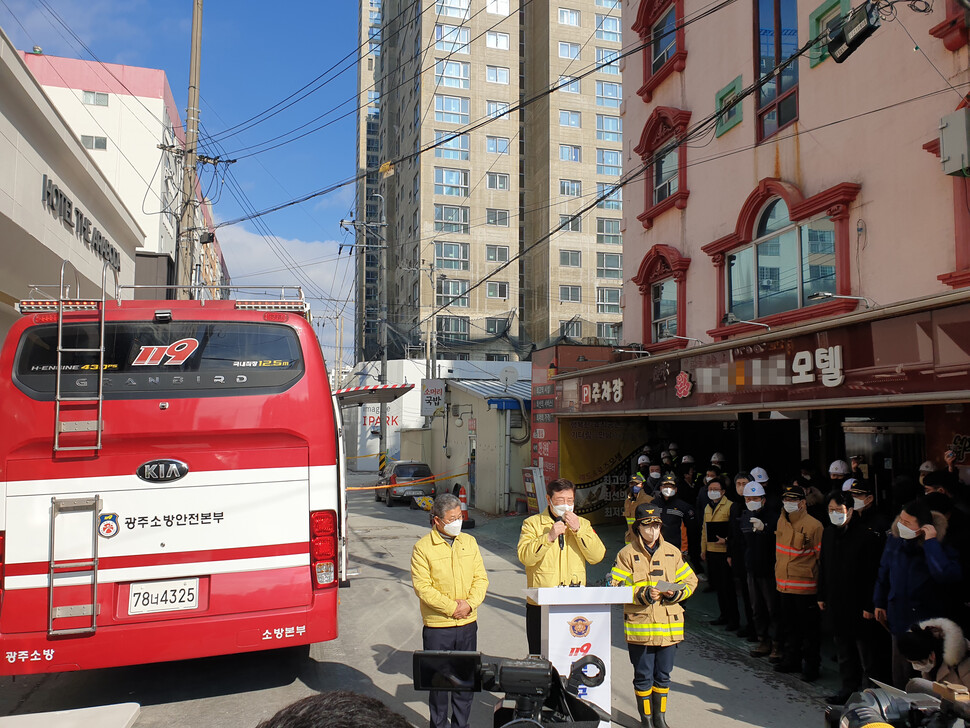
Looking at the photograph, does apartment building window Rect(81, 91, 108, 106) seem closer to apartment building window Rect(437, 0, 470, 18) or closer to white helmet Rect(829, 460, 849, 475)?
apartment building window Rect(437, 0, 470, 18)

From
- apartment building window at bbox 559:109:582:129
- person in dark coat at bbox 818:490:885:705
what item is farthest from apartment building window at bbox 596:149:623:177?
person in dark coat at bbox 818:490:885:705

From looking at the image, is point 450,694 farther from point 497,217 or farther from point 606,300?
point 606,300

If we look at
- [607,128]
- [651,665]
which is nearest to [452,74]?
[607,128]

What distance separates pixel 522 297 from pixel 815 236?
136ft

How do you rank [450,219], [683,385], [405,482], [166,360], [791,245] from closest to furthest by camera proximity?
[166,360] → [683,385] → [791,245] → [405,482] → [450,219]

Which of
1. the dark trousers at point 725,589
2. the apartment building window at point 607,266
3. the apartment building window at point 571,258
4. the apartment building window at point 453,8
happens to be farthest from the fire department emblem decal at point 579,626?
the apartment building window at point 453,8

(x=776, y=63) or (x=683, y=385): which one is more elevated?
(x=776, y=63)

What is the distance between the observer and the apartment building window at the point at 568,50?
161 feet

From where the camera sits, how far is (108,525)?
17.7ft

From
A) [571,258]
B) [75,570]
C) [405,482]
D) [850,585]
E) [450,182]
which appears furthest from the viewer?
[571,258]

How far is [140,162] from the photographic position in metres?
31.0

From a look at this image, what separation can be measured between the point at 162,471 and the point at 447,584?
7.91 ft

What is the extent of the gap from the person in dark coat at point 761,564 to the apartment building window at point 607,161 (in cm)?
4495

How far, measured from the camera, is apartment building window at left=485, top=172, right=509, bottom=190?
49344 millimetres
